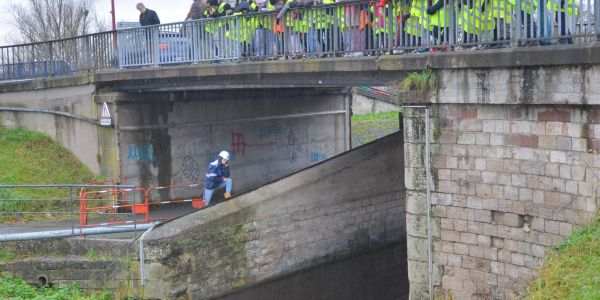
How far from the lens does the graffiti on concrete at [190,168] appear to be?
2067 cm

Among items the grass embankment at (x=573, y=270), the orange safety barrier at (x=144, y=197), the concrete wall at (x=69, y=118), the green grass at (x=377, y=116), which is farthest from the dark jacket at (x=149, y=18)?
the green grass at (x=377, y=116)

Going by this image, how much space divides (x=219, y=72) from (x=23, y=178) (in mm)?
6393

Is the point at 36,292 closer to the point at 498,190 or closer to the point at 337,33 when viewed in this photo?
the point at 337,33

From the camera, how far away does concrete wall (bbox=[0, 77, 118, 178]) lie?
64.8 feet

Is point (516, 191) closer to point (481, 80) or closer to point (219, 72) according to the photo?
point (481, 80)

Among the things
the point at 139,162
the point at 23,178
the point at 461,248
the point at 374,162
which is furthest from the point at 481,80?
the point at 23,178

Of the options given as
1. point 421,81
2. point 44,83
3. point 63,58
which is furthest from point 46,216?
point 421,81

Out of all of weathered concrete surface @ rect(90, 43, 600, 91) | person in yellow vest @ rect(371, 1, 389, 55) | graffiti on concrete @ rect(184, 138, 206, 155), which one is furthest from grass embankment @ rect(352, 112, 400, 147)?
person in yellow vest @ rect(371, 1, 389, 55)

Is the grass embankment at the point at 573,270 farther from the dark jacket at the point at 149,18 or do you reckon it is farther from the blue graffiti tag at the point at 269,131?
the blue graffiti tag at the point at 269,131

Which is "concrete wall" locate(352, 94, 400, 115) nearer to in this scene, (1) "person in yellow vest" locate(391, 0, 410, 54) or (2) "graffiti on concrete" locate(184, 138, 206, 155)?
(2) "graffiti on concrete" locate(184, 138, 206, 155)

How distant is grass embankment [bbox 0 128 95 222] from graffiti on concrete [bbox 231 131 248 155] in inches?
159

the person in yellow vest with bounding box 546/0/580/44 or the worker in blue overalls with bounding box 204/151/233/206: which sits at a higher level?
the person in yellow vest with bounding box 546/0/580/44

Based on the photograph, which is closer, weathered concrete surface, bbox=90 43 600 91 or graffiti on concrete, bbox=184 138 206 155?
weathered concrete surface, bbox=90 43 600 91

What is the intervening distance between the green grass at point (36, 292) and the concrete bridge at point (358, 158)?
40 cm
